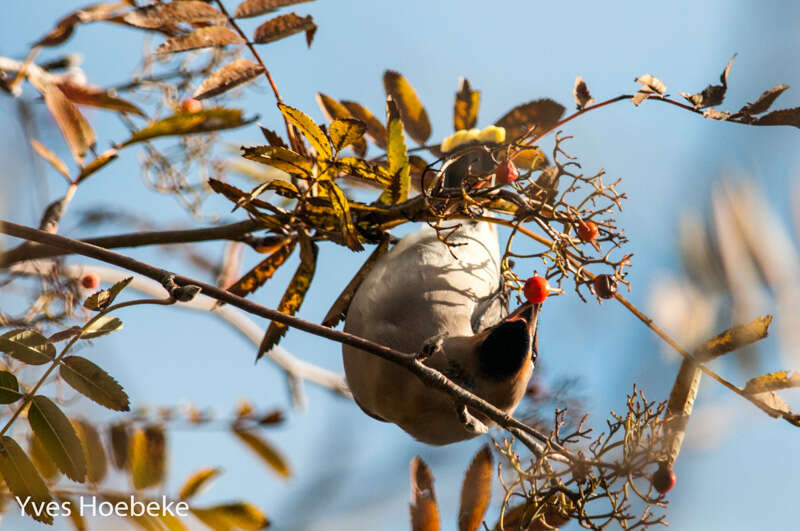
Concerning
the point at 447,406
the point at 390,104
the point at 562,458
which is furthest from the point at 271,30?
the point at 562,458

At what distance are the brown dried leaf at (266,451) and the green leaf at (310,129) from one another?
98cm

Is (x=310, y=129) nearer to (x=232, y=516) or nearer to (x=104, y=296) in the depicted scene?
(x=104, y=296)

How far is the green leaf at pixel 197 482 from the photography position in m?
1.63

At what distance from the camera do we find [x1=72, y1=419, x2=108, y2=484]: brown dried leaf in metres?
1.62

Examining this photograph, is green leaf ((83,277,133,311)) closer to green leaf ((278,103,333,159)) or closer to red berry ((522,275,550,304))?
green leaf ((278,103,333,159))

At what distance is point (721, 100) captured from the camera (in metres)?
1.21

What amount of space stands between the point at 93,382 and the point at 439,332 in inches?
19.4

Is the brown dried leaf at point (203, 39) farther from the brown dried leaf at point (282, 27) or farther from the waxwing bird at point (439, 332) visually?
the waxwing bird at point (439, 332)

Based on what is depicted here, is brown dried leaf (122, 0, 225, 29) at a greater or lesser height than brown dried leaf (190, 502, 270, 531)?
greater

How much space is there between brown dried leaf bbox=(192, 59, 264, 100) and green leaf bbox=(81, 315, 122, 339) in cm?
34

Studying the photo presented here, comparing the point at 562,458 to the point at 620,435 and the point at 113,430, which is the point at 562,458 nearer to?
the point at 620,435

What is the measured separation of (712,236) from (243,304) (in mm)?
531

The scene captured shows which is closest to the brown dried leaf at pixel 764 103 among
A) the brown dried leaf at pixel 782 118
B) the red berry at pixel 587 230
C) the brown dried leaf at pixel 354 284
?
the brown dried leaf at pixel 782 118

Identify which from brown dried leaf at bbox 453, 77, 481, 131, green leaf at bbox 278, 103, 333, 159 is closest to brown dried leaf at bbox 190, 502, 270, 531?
green leaf at bbox 278, 103, 333, 159
